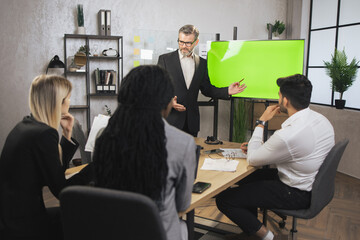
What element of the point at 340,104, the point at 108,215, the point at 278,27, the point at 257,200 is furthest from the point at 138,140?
the point at 278,27

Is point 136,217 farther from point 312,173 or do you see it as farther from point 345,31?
point 345,31

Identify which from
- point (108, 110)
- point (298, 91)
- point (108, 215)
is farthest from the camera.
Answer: point (108, 110)

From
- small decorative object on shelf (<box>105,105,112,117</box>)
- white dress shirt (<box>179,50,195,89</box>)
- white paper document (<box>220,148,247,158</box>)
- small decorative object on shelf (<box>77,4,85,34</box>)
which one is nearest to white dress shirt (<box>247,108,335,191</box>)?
white paper document (<box>220,148,247,158</box>)

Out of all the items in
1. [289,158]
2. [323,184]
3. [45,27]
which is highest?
[45,27]

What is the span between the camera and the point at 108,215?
4.03 ft

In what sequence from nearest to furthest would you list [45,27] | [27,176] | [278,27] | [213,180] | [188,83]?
[27,176]
[213,180]
[188,83]
[45,27]
[278,27]

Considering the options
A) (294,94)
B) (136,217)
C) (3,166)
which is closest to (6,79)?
(3,166)

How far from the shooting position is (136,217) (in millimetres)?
1203

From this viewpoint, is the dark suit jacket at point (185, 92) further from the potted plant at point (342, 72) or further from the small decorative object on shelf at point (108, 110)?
the potted plant at point (342, 72)

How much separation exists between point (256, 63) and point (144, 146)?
8.30ft

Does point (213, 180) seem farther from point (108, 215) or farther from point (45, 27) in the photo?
point (45, 27)

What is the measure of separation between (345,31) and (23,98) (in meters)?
4.65

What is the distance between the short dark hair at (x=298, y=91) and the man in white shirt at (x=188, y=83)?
1242 millimetres

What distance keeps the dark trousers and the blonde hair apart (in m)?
1.28
